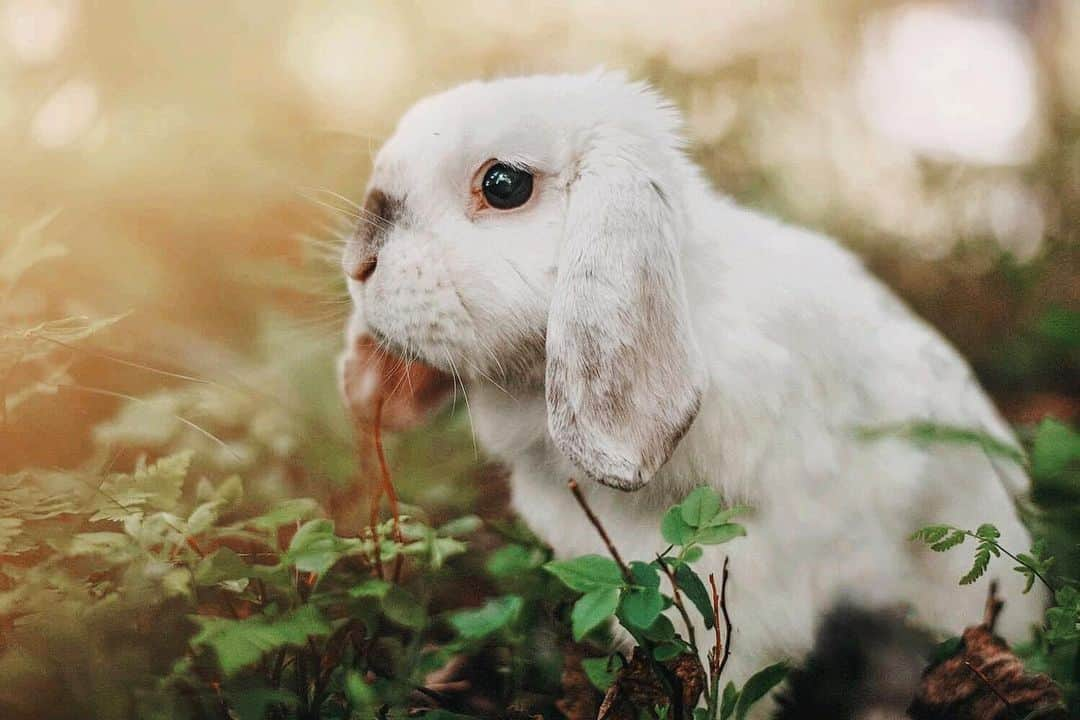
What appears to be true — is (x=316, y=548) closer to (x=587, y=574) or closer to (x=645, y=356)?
(x=587, y=574)

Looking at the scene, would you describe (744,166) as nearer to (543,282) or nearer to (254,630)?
(543,282)

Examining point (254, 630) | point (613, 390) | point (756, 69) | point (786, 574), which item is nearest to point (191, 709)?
point (254, 630)

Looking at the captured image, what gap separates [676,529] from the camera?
1.17 m

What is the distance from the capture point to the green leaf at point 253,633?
1044 millimetres

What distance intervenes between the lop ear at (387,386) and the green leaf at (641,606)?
0.68m

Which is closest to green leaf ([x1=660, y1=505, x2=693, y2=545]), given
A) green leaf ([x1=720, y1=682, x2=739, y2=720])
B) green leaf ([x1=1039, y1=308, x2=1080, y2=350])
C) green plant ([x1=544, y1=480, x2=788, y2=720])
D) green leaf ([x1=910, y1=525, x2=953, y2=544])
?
green plant ([x1=544, y1=480, x2=788, y2=720])

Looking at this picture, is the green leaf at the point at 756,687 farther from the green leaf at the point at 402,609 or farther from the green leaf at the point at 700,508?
the green leaf at the point at 402,609

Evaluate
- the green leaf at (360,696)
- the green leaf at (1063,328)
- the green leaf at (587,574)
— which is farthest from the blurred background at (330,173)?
the green leaf at (587,574)

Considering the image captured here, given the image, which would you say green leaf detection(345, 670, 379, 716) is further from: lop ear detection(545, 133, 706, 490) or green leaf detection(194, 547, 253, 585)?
lop ear detection(545, 133, 706, 490)

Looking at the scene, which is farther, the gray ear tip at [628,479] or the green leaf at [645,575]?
the gray ear tip at [628,479]

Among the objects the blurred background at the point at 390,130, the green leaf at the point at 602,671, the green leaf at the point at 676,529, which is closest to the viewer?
the green leaf at the point at 676,529

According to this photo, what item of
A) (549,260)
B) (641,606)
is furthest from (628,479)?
(549,260)

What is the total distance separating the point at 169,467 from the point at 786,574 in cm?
98

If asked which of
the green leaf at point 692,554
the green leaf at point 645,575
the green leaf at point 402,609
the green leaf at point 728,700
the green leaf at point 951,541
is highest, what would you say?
the green leaf at point 951,541
